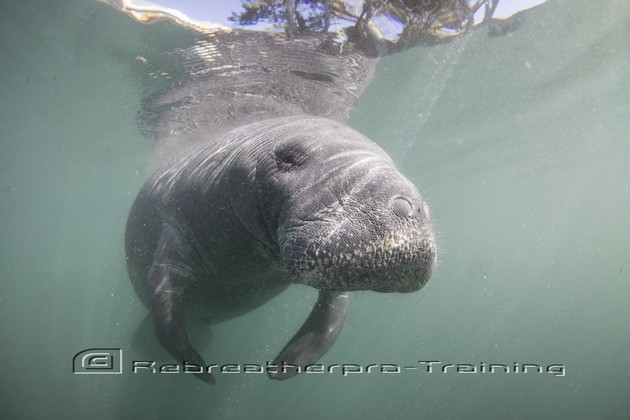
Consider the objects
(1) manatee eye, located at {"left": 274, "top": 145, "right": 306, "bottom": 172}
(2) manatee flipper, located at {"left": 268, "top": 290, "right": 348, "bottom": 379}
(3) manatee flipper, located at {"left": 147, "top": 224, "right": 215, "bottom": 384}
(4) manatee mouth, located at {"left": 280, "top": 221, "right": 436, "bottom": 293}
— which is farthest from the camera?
(2) manatee flipper, located at {"left": 268, "top": 290, "right": 348, "bottom": 379}

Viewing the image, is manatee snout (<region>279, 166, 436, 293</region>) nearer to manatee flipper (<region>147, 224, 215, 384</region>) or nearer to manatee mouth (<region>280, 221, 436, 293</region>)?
manatee mouth (<region>280, 221, 436, 293</region>)

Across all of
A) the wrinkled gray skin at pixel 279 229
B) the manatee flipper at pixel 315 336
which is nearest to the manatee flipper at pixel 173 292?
the wrinkled gray skin at pixel 279 229

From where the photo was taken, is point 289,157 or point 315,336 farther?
point 315,336

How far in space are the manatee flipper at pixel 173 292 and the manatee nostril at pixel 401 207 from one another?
249 cm

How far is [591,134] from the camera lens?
1891 centimetres

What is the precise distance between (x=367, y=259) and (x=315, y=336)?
2.47 metres

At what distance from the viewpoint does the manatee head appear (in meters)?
1.82

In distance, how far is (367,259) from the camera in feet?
5.93

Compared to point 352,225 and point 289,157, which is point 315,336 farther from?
point 352,225

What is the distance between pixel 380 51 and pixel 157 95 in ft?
18.5

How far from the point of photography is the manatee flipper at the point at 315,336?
3663 millimetres

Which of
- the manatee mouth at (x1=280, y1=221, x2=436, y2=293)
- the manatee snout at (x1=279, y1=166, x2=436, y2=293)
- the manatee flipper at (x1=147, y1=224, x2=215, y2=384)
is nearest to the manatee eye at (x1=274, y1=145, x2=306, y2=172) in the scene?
the manatee snout at (x1=279, y1=166, x2=436, y2=293)

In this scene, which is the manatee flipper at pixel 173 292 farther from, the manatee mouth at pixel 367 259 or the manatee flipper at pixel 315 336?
the manatee mouth at pixel 367 259

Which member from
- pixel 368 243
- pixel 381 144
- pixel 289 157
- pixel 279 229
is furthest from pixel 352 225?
pixel 381 144
